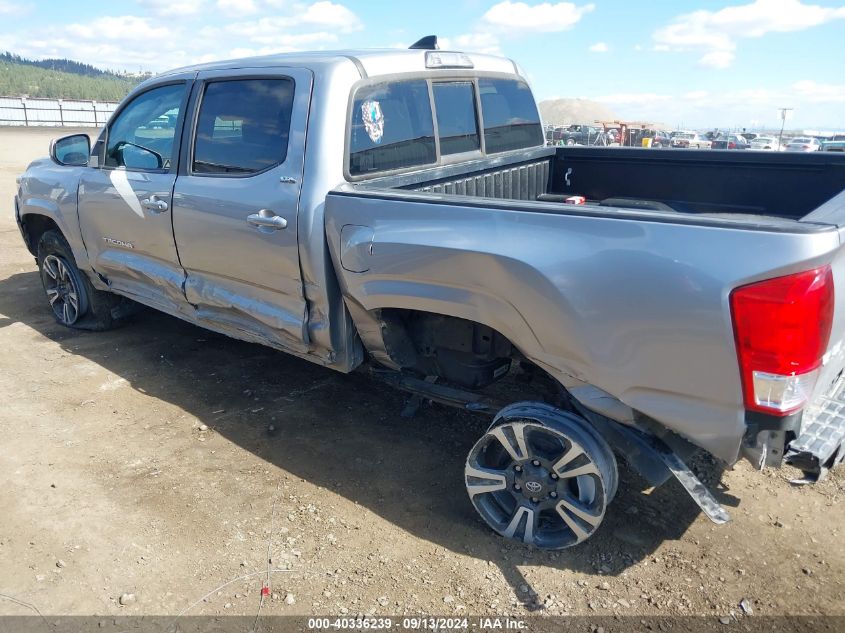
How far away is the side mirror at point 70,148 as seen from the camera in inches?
191

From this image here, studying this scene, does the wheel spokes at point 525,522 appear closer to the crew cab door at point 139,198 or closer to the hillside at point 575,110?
the crew cab door at point 139,198

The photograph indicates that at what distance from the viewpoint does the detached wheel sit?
8.91ft

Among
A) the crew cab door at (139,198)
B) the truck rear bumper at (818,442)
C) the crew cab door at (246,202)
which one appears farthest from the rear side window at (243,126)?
the truck rear bumper at (818,442)

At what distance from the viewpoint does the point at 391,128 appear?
351 cm

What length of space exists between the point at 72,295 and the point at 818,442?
17.3ft

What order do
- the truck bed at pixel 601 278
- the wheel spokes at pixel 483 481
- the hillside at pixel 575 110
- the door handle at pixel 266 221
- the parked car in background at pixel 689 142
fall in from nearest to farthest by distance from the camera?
the truck bed at pixel 601 278 → the wheel spokes at pixel 483 481 → the door handle at pixel 266 221 → the parked car in background at pixel 689 142 → the hillside at pixel 575 110

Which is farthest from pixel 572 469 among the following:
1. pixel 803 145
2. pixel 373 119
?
pixel 803 145

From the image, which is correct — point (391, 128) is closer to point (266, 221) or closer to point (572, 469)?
point (266, 221)

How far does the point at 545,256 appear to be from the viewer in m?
2.43

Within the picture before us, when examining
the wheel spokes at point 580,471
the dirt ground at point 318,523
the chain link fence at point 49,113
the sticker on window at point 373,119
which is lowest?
the dirt ground at point 318,523

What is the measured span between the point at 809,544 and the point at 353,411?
252 cm

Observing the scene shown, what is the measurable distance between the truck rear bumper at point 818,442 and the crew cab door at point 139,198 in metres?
3.40

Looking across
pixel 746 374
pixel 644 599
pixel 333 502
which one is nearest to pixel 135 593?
pixel 333 502

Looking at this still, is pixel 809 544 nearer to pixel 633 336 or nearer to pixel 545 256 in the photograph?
pixel 633 336
